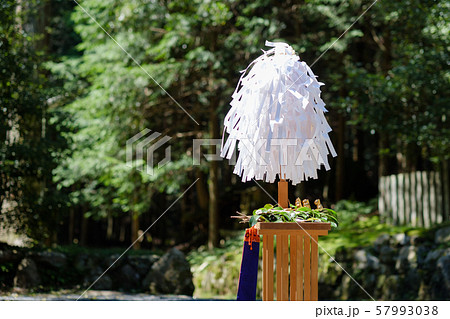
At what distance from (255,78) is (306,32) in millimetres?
6045

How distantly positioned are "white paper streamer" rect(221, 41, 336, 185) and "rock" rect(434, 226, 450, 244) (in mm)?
3736

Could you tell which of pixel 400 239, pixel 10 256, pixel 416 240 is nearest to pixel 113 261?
pixel 10 256

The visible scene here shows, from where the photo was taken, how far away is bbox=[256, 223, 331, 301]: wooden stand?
10.2 feet

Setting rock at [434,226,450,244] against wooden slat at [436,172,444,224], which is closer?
rock at [434,226,450,244]

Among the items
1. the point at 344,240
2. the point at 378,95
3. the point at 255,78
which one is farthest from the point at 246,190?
the point at 255,78

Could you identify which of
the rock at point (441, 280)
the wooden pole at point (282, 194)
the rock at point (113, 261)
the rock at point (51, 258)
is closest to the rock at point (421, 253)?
the rock at point (441, 280)

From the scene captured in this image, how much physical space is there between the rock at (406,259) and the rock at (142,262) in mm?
3451

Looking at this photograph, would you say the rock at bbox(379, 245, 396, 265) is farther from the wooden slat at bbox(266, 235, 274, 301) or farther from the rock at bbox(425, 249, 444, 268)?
the wooden slat at bbox(266, 235, 274, 301)

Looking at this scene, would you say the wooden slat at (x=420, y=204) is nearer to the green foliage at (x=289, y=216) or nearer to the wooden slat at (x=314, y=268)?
the green foliage at (x=289, y=216)

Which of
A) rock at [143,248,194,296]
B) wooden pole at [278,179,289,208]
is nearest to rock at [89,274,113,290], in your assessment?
rock at [143,248,194,296]

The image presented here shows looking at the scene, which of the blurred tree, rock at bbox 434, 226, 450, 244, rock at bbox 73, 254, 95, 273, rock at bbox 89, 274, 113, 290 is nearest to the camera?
rock at bbox 434, 226, 450, 244
